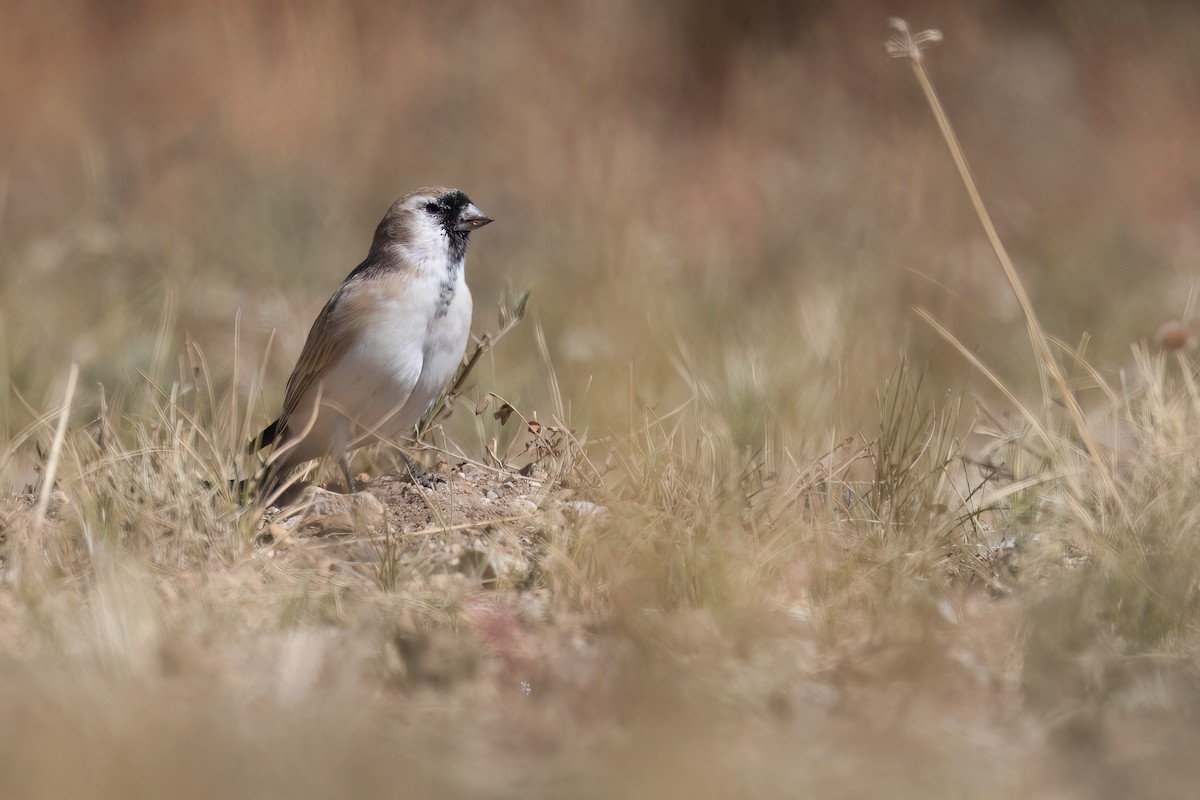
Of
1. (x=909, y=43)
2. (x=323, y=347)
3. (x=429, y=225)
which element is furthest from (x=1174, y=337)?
(x=323, y=347)

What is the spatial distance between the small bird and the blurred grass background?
47cm

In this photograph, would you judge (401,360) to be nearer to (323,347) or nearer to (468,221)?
(323,347)

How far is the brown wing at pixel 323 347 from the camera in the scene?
4680 mm

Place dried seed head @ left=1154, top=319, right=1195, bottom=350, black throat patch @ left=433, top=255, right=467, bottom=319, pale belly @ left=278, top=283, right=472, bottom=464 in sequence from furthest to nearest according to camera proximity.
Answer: black throat patch @ left=433, top=255, right=467, bottom=319 → pale belly @ left=278, top=283, right=472, bottom=464 → dried seed head @ left=1154, top=319, right=1195, bottom=350

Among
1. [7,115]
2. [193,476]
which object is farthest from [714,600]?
[7,115]

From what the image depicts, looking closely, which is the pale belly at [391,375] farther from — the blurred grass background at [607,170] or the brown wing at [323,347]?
the blurred grass background at [607,170]

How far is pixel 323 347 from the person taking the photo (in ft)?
15.6

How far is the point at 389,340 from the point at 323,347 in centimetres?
32

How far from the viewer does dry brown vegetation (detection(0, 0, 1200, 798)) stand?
245cm

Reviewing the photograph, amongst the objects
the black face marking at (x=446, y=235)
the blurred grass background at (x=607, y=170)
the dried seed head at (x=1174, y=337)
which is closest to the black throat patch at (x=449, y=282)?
the black face marking at (x=446, y=235)

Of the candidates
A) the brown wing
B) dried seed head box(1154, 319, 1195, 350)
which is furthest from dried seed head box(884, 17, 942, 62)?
the brown wing

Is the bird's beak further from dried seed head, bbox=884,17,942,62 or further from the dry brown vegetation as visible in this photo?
dried seed head, bbox=884,17,942,62

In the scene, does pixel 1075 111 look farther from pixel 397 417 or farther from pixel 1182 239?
pixel 397 417

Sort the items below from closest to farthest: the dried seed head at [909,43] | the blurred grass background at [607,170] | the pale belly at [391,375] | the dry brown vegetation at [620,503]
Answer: the dry brown vegetation at [620,503] → the dried seed head at [909,43] → the pale belly at [391,375] → the blurred grass background at [607,170]
